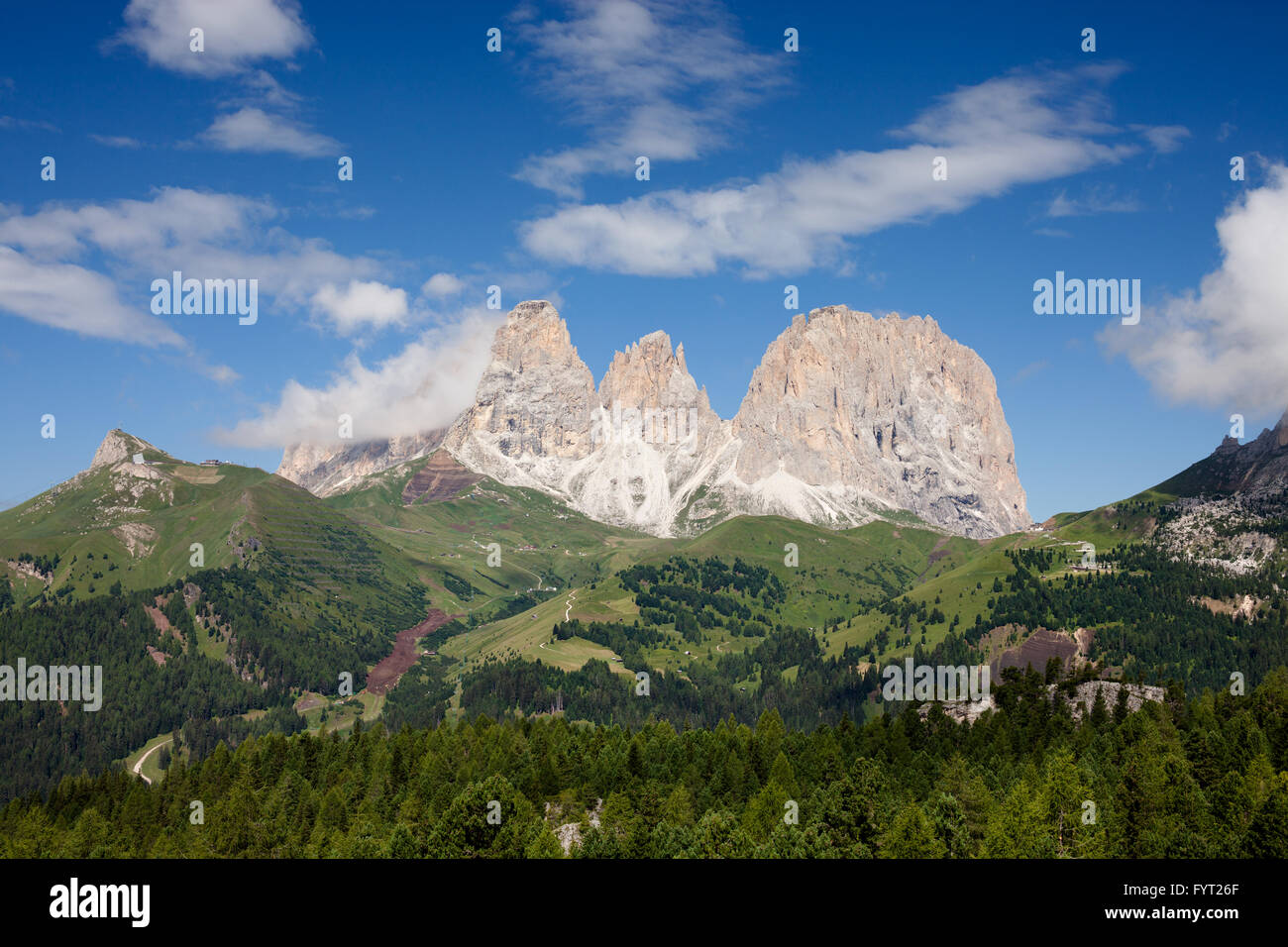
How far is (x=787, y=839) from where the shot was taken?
98062 millimetres

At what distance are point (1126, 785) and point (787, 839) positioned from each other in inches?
1632

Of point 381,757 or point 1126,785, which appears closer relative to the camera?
point 1126,785


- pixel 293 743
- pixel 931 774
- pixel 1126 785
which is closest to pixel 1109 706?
pixel 931 774
